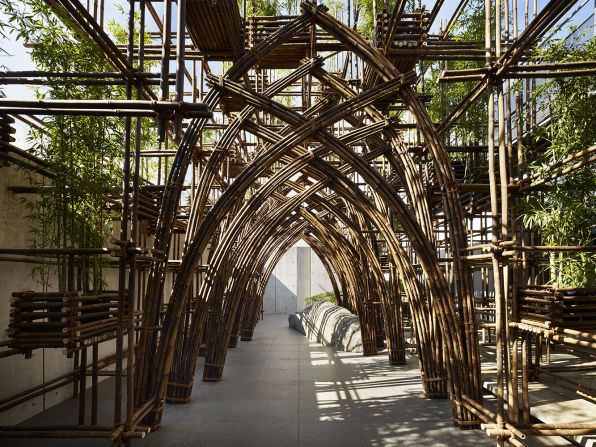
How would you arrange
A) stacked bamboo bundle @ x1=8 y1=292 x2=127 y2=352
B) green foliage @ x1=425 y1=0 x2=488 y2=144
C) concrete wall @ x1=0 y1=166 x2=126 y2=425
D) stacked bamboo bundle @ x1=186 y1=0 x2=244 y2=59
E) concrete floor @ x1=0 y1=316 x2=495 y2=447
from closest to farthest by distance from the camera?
stacked bamboo bundle @ x1=8 y1=292 x2=127 y2=352, stacked bamboo bundle @ x1=186 y1=0 x2=244 y2=59, concrete floor @ x1=0 y1=316 x2=495 y2=447, concrete wall @ x1=0 y1=166 x2=126 y2=425, green foliage @ x1=425 y1=0 x2=488 y2=144

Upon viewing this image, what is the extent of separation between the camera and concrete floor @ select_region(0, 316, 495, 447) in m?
5.16

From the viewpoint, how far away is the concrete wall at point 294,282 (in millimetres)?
23578

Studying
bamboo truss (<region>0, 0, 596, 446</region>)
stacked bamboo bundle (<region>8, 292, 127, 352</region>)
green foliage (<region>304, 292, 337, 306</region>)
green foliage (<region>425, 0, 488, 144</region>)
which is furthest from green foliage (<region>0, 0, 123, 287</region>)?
green foliage (<region>304, 292, 337, 306</region>)

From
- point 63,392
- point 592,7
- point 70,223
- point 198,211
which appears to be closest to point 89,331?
point 70,223

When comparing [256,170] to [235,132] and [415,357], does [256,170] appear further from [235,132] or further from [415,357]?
[415,357]

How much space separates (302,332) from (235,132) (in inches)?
381

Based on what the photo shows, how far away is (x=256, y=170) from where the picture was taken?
6004mm

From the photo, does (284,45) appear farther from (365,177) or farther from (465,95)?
(465,95)

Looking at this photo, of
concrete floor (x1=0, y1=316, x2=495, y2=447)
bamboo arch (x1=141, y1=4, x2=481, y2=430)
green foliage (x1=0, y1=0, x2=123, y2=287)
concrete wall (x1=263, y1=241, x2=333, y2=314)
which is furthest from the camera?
concrete wall (x1=263, y1=241, x2=333, y2=314)

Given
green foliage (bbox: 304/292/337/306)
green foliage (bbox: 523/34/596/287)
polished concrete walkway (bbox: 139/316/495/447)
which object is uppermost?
green foliage (bbox: 523/34/596/287)

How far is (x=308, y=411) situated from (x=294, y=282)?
17.6 m

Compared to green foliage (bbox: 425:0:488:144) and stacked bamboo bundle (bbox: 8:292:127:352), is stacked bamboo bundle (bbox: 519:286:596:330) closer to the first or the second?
stacked bamboo bundle (bbox: 8:292:127:352)

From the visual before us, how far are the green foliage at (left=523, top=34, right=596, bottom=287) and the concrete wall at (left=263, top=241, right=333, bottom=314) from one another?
720 inches

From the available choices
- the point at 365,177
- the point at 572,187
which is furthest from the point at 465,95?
the point at 572,187
